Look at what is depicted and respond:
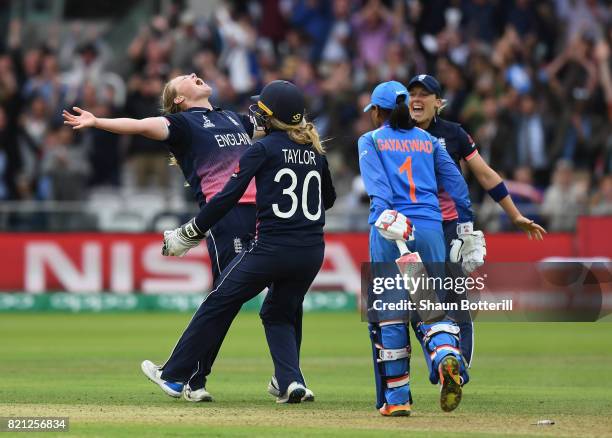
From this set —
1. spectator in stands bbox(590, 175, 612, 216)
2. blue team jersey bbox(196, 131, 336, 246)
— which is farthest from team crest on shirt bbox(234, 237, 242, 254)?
spectator in stands bbox(590, 175, 612, 216)

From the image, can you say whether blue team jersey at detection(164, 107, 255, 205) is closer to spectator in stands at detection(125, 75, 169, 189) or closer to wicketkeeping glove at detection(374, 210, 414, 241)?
wicketkeeping glove at detection(374, 210, 414, 241)

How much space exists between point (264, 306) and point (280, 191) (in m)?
1.03

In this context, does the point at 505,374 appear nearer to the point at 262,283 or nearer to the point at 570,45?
the point at 262,283

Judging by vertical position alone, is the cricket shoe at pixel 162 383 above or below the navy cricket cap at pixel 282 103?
below

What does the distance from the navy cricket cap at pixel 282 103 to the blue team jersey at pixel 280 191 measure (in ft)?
0.47

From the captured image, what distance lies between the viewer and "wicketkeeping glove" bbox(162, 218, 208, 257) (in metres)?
10.4

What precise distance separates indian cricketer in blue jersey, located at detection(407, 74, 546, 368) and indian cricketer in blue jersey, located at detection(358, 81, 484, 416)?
4.78 feet

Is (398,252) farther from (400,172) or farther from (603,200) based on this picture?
(603,200)

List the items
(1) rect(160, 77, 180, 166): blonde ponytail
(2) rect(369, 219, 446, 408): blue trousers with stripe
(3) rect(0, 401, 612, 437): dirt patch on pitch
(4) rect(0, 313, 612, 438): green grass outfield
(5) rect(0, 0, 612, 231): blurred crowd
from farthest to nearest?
(5) rect(0, 0, 612, 231): blurred crowd < (1) rect(160, 77, 180, 166): blonde ponytail < (2) rect(369, 219, 446, 408): blue trousers with stripe < (4) rect(0, 313, 612, 438): green grass outfield < (3) rect(0, 401, 612, 437): dirt patch on pitch

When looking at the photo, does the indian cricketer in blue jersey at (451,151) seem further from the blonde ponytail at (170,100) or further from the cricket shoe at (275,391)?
the blonde ponytail at (170,100)

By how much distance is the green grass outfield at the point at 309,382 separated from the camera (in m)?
9.25

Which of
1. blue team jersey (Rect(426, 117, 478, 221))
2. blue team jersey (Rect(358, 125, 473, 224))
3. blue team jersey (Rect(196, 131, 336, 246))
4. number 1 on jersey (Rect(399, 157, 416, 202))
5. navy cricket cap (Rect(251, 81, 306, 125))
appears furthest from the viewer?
blue team jersey (Rect(426, 117, 478, 221))

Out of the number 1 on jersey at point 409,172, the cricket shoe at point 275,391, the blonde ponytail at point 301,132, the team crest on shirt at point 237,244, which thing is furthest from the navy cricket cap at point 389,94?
the cricket shoe at point 275,391

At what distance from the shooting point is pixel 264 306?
35.9ft
